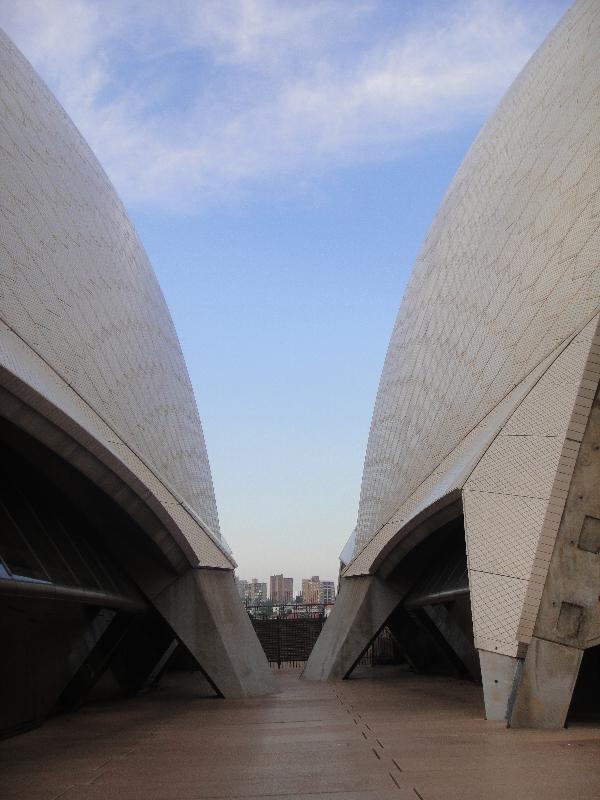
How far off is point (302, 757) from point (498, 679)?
2.93 metres

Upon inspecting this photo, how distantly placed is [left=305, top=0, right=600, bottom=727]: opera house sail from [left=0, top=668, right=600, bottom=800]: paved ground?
1417 millimetres

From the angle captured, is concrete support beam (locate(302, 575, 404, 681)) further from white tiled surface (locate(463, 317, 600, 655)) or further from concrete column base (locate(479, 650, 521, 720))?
concrete column base (locate(479, 650, 521, 720))

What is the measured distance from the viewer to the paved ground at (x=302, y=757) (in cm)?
608

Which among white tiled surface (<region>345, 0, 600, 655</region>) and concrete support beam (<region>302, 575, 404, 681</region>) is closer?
white tiled surface (<region>345, 0, 600, 655</region>)

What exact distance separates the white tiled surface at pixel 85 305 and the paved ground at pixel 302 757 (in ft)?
13.0

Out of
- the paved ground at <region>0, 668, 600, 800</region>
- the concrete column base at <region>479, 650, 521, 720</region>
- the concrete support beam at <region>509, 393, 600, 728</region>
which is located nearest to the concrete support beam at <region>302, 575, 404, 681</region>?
the paved ground at <region>0, 668, 600, 800</region>

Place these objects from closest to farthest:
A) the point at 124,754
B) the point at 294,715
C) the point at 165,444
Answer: the point at 124,754
the point at 294,715
the point at 165,444

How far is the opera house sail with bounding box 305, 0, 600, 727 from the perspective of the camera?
9992 millimetres

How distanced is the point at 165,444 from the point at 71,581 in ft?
25.8

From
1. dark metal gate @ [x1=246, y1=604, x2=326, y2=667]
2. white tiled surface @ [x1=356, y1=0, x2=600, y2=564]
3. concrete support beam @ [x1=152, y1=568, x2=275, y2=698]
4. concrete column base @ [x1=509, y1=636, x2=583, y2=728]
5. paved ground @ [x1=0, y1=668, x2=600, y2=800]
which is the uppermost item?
white tiled surface @ [x1=356, y1=0, x2=600, y2=564]

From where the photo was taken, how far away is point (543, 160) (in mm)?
17156

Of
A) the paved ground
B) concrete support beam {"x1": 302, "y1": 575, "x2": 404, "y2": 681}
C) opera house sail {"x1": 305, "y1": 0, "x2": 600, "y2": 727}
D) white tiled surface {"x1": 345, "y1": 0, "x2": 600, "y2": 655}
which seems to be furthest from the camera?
concrete support beam {"x1": 302, "y1": 575, "x2": 404, "y2": 681}

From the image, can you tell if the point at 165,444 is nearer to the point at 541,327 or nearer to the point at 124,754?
the point at 541,327

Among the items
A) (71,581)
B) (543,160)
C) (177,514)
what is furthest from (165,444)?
(543,160)
